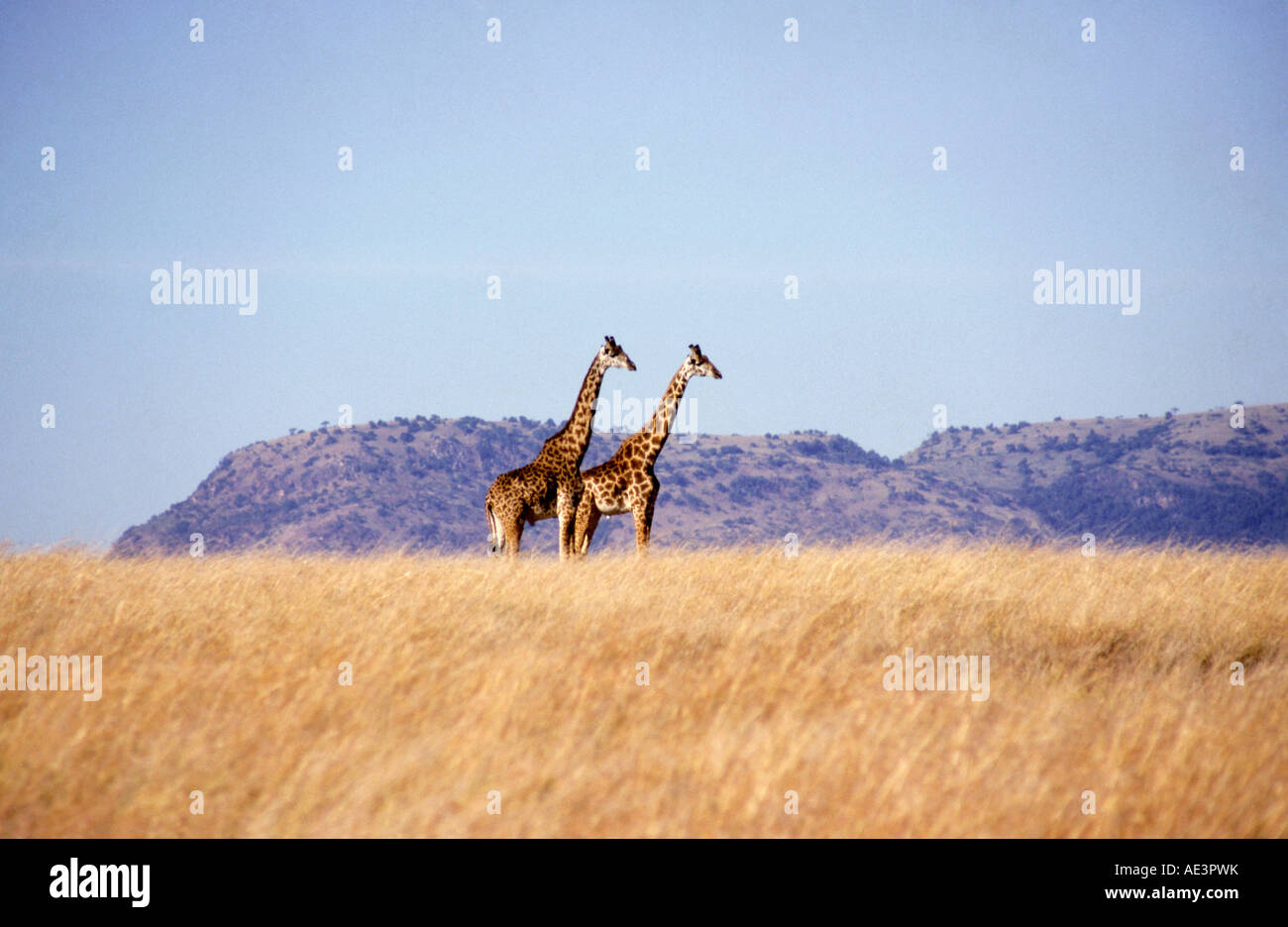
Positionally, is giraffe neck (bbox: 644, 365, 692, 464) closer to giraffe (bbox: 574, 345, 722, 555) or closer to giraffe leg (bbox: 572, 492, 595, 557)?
giraffe (bbox: 574, 345, 722, 555)

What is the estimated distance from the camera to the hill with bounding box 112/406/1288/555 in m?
88.6

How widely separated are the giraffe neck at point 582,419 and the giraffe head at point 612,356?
6 centimetres

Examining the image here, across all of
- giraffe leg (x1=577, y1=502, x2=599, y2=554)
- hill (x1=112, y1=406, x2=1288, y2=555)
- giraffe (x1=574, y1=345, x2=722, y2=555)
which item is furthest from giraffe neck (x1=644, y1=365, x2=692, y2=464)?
hill (x1=112, y1=406, x2=1288, y2=555)

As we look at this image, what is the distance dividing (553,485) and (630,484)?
3.30 ft

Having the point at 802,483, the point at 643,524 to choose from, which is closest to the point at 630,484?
the point at 643,524

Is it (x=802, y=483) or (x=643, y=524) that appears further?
(x=802, y=483)

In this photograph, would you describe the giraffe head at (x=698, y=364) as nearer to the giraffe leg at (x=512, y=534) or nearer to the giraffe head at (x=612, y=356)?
the giraffe head at (x=612, y=356)

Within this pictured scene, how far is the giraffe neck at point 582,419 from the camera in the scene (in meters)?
15.3

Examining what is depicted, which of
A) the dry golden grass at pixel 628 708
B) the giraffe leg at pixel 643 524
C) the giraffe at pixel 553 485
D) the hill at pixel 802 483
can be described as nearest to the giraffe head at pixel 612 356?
the giraffe at pixel 553 485

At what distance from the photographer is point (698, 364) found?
51.1 ft

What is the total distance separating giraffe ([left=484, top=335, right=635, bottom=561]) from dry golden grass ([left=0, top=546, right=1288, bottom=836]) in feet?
6.99

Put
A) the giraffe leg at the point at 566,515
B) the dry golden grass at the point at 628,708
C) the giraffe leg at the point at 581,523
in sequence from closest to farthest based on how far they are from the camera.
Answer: the dry golden grass at the point at 628,708
the giraffe leg at the point at 566,515
the giraffe leg at the point at 581,523

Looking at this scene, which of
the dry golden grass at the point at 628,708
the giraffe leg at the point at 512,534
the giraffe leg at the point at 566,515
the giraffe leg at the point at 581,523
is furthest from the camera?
the giraffe leg at the point at 581,523

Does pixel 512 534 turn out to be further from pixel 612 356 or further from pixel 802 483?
pixel 802 483
